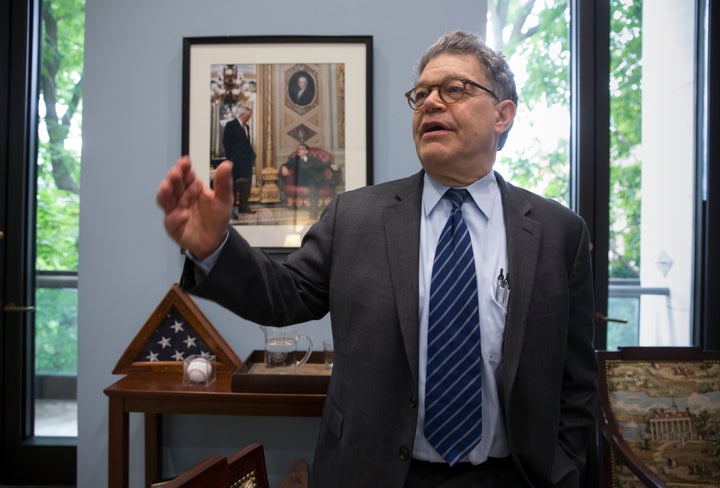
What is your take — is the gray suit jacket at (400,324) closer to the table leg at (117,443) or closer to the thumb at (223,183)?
the thumb at (223,183)

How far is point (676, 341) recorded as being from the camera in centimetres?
260

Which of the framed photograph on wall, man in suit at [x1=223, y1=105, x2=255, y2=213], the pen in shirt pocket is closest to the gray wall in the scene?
the framed photograph on wall

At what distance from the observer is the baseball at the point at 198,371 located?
6.17 ft

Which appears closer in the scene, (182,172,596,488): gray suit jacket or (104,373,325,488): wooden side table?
(182,172,596,488): gray suit jacket

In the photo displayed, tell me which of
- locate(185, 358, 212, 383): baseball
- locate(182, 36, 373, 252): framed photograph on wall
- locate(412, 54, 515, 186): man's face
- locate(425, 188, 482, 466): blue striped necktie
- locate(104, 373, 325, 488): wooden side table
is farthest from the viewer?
locate(182, 36, 373, 252): framed photograph on wall

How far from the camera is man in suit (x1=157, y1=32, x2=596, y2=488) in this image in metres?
1.05

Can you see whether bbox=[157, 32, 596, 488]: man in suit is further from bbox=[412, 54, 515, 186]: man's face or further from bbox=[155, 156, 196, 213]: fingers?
bbox=[155, 156, 196, 213]: fingers

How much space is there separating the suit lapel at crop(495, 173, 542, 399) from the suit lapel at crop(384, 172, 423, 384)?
0.68 feet

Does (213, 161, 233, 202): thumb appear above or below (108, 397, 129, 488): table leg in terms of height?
above

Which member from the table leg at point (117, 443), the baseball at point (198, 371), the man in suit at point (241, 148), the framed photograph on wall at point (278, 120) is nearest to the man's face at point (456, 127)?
the framed photograph on wall at point (278, 120)

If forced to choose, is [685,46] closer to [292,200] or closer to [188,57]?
[292,200]

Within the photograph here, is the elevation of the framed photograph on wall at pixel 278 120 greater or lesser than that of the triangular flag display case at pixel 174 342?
greater

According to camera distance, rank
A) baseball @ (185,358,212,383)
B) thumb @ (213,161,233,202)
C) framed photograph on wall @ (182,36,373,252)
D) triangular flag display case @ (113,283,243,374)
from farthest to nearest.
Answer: framed photograph on wall @ (182,36,373,252) → triangular flag display case @ (113,283,243,374) → baseball @ (185,358,212,383) → thumb @ (213,161,233,202)

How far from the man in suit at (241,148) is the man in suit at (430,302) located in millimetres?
1008
